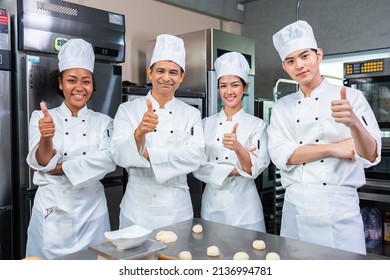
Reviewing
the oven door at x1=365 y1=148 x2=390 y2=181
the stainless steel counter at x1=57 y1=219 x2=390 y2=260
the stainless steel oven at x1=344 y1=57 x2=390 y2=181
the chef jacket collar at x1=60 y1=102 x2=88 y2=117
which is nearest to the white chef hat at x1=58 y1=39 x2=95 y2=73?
the chef jacket collar at x1=60 y1=102 x2=88 y2=117

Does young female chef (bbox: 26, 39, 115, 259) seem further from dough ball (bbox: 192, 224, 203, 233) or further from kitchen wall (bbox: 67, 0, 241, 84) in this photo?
kitchen wall (bbox: 67, 0, 241, 84)

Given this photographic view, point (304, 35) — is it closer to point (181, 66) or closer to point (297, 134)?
point (297, 134)

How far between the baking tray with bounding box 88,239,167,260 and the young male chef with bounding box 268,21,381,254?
1.04 metres

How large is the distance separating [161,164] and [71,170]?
482 mm

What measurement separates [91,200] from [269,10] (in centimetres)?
362

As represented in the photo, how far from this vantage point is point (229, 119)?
8.27 ft

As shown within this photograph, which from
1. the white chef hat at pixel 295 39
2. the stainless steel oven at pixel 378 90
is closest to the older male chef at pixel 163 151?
the white chef hat at pixel 295 39

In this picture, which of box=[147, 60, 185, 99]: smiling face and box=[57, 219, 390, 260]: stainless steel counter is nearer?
box=[57, 219, 390, 260]: stainless steel counter

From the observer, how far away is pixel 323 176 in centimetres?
201

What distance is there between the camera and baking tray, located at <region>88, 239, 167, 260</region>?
1.14 meters

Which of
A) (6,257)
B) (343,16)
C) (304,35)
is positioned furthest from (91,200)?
(343,16)

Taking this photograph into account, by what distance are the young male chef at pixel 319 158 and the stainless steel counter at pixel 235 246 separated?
1.64 feet

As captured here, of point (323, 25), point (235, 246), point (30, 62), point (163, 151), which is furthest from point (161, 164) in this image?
point (323, 25)

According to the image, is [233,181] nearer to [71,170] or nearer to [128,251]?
[71,170]
